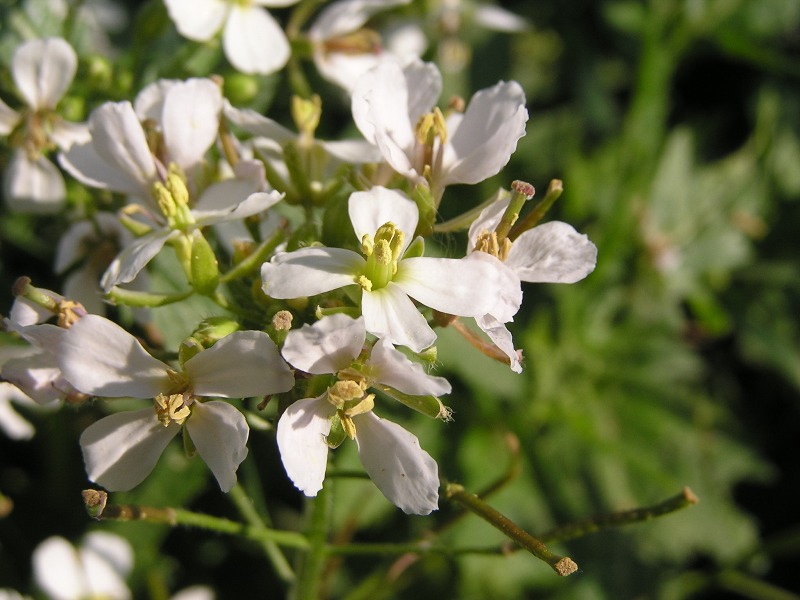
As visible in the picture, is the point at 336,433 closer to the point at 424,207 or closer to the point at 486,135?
the point at 424,207

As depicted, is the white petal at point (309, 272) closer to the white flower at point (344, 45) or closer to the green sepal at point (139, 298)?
the green sepal at point (139, 298)

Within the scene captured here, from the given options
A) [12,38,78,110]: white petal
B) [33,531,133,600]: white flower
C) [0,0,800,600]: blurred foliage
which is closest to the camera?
[12,38,78,110]: white petal

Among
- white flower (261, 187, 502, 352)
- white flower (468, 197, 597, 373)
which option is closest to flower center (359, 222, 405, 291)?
white flower (261, 187, 502, 352)

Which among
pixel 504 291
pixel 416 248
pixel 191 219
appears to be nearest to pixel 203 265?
pixel 191 219

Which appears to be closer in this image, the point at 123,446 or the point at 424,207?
the point at 123,446

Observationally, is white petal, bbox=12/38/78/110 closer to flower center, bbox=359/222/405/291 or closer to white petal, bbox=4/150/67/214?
white petal, bbox=4/150/67/214

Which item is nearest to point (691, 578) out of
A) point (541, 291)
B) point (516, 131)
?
point (541, 291)

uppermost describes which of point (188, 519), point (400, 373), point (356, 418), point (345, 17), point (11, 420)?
point (345, 17)
